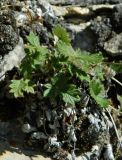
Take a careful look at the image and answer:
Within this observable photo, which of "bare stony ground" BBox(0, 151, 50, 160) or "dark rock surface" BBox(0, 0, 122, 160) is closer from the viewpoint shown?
"bare stony ground" BBox(0, 151, 50, 160)

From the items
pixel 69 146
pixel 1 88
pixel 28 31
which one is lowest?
pixel 69 146

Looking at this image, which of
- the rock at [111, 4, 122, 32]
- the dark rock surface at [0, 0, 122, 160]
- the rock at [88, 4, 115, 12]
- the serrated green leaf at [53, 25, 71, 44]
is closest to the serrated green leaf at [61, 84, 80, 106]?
the dark rock surface at [0, 0, 122, 160]

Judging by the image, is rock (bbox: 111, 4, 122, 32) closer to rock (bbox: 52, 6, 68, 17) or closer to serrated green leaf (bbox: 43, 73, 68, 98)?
rock (bbox: 52, 6, 68, 17)

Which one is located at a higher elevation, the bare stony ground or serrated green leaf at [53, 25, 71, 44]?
serrated green leaf at [53, 25, 71, 44]

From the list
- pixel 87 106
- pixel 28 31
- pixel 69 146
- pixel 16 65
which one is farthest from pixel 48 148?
pixel 28 31

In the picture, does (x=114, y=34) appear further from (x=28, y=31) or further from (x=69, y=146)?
(x=69, y=146)

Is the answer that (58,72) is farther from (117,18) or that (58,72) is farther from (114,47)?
(117,18)

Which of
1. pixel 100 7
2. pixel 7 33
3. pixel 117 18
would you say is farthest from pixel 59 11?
pixel 7 33
